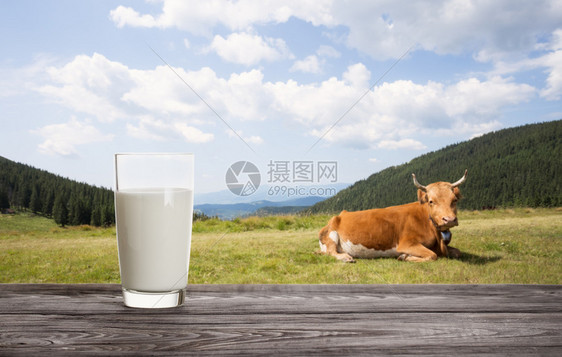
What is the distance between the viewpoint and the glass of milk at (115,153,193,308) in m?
0.92

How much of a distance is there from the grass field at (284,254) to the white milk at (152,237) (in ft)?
8.04

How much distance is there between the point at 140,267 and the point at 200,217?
5.34 metres

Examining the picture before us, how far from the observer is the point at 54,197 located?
6527 millimetres

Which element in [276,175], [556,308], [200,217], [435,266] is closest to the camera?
[556,308]

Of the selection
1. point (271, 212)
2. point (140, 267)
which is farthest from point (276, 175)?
point (140, 267)

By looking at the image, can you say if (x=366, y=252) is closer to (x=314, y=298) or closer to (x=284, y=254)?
(x=284, y=254)

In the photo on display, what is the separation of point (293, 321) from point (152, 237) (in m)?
Result: 0.37

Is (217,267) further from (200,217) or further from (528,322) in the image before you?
(528,322)

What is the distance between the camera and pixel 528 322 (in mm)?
795

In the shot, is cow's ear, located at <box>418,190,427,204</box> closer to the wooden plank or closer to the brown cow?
the brown cow

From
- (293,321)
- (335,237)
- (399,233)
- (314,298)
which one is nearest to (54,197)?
(335,237)

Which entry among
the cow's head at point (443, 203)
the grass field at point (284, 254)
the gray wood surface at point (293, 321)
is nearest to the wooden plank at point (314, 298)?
the gray wood surface at point (293, 321)

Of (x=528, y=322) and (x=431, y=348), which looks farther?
(x=528, y=322)

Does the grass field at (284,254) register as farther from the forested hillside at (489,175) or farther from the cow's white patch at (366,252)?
the forested hillside at (489,175)
